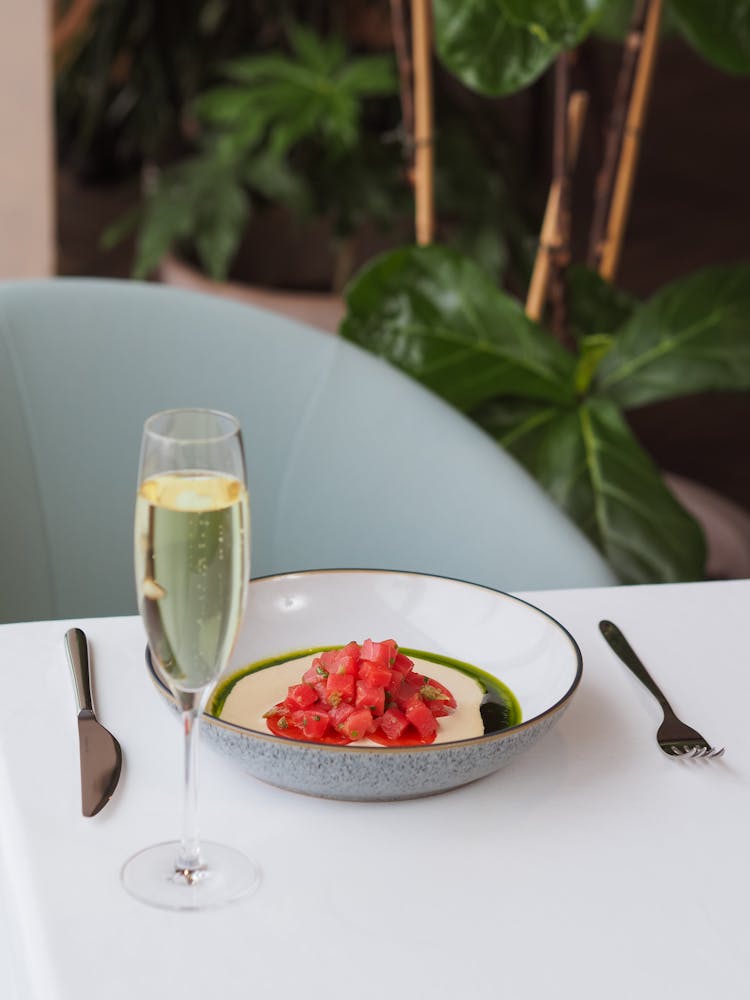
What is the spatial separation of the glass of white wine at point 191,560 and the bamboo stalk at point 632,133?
4.75ft

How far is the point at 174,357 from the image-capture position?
143 centimetres

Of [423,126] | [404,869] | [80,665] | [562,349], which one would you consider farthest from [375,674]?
[423,126]

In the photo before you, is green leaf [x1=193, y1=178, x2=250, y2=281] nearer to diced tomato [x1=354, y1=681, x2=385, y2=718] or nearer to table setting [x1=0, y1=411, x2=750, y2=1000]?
table setting [x1=0, y1=411, x2=750, y2=1000]

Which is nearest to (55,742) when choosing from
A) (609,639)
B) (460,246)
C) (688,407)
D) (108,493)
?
(609,639)

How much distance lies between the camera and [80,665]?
35.2 inches

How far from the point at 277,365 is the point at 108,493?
221 mm

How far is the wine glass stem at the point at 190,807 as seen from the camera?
68 centimetres

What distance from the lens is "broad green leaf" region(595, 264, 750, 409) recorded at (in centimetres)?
173

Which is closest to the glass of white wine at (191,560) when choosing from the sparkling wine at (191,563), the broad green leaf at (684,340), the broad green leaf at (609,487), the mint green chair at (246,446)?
the sparkling wine at (191,563)

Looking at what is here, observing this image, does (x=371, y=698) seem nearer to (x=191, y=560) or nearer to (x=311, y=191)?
(x=191, y=560)

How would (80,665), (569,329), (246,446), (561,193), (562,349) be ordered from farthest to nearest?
(569,329) < (561,193) < (562,349) < (246,446) < (80,665)

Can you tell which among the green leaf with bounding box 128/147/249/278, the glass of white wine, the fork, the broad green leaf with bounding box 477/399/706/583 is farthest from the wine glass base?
the green leaf with bounding box 128/147/249/278

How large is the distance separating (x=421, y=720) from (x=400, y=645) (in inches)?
6.6

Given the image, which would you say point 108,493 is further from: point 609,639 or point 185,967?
point 185,967
